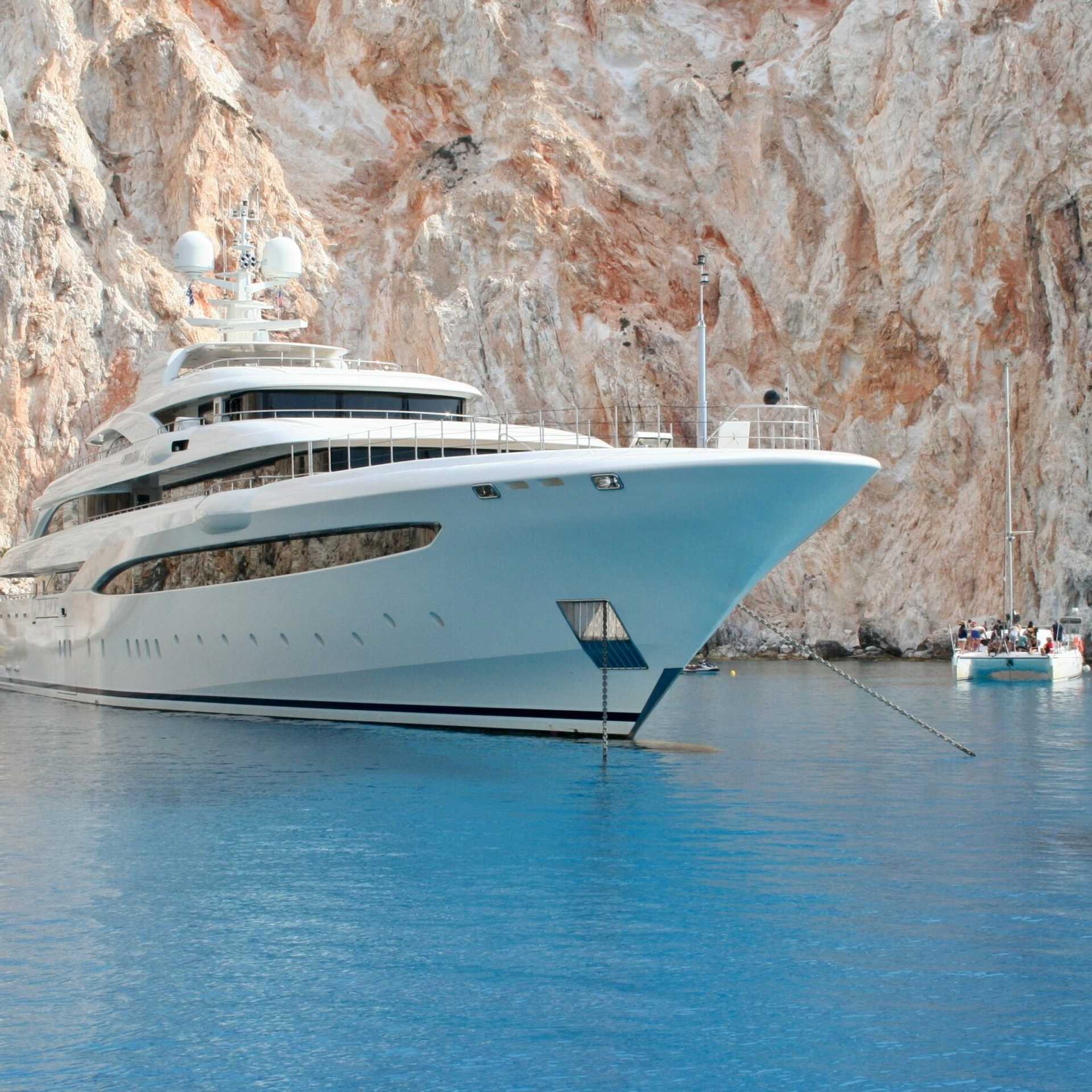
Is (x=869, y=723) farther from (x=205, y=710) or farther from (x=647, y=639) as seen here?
(x=205, y=710)

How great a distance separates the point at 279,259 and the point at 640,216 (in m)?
35.0

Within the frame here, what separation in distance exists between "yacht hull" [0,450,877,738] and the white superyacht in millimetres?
31

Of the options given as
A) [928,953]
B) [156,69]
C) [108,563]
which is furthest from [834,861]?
[156,69]

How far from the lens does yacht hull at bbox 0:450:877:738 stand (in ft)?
57.6

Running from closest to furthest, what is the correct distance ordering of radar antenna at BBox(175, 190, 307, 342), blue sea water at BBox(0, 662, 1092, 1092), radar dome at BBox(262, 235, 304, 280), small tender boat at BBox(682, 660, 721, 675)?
blue sea water at BBox(0, 662, 1092, 1092)
radar antenna at BBox(175, 190, 307, 342)
radar dome at BBox(262, 235, 304, 280)
small tender boat at BBox(682, 660, 721, 675)

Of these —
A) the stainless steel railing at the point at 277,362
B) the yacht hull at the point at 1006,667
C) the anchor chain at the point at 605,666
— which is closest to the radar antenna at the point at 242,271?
the stainless steel railing at the point at 277,362

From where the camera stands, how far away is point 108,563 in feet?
84.3

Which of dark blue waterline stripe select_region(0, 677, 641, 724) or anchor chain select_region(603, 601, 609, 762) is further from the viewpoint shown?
dark blue waterline stripe select_region(0, 677, 641, 724)

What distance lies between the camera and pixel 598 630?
60.0 feet

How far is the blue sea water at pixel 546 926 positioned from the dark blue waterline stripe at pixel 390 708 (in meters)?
1.99

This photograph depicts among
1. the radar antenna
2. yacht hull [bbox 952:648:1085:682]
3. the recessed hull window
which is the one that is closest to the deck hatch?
the recessed hull window

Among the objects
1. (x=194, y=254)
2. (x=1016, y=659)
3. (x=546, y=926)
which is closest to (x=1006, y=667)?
(x=1016, y=659)

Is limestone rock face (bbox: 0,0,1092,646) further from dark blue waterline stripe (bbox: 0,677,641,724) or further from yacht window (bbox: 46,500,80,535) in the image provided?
dark blue waterline stripe (bbox: 0,677,641,724)

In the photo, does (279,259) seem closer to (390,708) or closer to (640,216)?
(390,708)
